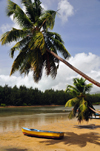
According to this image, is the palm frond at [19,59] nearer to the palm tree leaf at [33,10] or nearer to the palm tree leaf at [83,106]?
the palm tree leaf at [33,10]

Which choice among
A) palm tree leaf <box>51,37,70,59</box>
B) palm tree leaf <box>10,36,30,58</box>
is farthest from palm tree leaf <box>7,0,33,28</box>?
palm tree leaf <box>51,37,70,59</box>

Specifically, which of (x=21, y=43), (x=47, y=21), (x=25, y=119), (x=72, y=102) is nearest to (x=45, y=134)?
(x=72, y=102)

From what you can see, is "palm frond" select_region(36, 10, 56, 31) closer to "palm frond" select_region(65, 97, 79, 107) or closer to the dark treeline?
"palm frond" select_region(65, 97, 79, 107)

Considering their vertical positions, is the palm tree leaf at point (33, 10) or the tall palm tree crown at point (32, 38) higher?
the palm tree leaf at point (33, 10)

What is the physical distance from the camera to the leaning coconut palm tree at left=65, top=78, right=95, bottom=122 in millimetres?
15377

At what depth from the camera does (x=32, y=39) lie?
10602 mm

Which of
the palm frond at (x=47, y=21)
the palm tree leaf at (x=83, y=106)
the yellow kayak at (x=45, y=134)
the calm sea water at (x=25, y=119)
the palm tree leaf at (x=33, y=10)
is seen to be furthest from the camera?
the calm sea water at (x=25, y=119)

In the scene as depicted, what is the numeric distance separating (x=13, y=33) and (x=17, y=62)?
2.24m

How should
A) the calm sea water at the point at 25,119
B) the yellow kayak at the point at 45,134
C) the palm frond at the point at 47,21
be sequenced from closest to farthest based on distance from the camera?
the palm frond at the point at 47,21, the yellow kayak at the point at 45,134, the calm sea water at the point at 25,119

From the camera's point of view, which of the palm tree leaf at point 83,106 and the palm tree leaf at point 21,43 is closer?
the palm tree leaf at point 21,43

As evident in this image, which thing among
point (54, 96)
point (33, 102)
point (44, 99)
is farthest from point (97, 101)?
point (33, 102)

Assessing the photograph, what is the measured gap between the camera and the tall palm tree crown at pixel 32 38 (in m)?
10.8

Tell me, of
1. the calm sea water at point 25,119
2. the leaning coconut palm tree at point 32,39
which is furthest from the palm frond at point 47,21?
the calm sea water at point 25,119

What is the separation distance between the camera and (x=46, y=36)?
1159 centimetres
